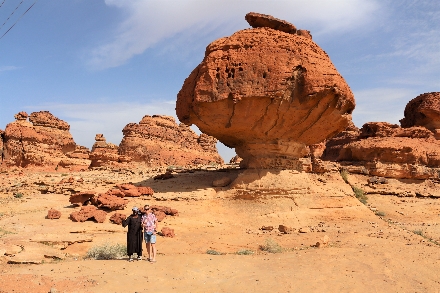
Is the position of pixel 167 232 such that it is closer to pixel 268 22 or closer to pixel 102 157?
pixel 268 22

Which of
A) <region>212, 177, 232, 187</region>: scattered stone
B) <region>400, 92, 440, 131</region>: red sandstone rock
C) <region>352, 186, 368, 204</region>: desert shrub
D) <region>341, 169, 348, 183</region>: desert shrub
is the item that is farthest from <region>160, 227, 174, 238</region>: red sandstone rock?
<region>400, 92, 440, 131</region>: red sandstone rock

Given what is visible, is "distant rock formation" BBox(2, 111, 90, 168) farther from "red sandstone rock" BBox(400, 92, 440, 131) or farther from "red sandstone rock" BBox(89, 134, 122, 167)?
"red sandstone rock" BBox(400, 92, 440, 131)

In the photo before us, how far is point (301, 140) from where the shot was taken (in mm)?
14047

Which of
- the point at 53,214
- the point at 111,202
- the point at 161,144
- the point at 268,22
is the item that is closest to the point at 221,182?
the point at 111,202

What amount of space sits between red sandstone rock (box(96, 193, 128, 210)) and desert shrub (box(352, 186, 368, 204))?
10.5m

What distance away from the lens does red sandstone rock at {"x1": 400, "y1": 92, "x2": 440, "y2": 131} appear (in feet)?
81.5

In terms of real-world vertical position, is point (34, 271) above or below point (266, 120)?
below

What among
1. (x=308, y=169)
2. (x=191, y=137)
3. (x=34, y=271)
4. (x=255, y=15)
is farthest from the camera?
(x=191, y=137)

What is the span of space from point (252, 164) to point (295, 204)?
215 centimetres

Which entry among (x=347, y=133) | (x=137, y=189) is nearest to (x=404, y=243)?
(x=137, y=189)

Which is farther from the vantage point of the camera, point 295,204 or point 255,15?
point 255,15

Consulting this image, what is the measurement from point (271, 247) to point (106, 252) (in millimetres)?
3910

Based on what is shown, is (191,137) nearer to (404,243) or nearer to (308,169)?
(308,169)

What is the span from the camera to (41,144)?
29641mm
